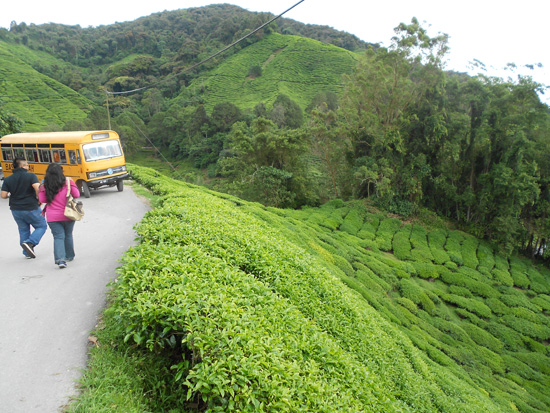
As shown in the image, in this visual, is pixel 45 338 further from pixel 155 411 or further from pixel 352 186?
pixel 352 186

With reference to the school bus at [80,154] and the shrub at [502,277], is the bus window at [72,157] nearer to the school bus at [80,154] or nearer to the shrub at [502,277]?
the school bus at [80,154]

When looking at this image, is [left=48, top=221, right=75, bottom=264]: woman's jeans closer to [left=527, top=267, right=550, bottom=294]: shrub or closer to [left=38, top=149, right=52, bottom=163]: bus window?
[left=38, top=149, right=52, bottom=163]: bus window

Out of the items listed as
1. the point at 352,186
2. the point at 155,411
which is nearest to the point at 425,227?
the point at 352,186

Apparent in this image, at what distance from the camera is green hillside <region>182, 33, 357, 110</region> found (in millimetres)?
69125

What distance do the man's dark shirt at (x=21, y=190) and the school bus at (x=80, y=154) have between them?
663cm

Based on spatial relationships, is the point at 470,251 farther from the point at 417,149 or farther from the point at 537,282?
the point at 417,149

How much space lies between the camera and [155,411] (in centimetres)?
339

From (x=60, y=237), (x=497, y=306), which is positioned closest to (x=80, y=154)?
(x=60, y=237)

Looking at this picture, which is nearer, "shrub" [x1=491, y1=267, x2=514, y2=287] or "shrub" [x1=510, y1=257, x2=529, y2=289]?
"shrub" [x1=491, y1=267, x2=514, y2=287]

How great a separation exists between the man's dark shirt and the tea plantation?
2.15 metres

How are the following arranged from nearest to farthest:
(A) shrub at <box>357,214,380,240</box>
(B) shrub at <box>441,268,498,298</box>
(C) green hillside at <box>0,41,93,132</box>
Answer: (B) shrub at <box>441,268,498,298</box>, (A) shrub at <box>357,214,380,240</box>, (C) green hillside at <box>0,41,93,132</box>

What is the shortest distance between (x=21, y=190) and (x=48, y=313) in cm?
300

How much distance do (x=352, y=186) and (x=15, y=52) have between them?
10049cm

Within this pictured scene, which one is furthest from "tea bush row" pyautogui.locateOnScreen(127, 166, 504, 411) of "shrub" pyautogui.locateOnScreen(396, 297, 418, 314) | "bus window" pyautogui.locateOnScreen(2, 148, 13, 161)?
"bus window" pyautogui.locateOnScreen(2, 148, 13, 161)
